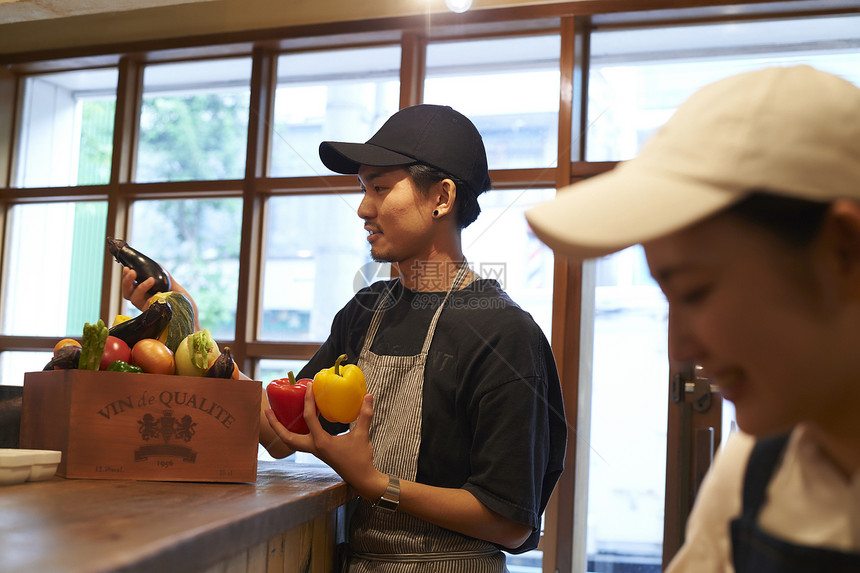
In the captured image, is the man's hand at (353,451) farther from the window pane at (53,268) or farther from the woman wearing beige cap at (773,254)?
the window pane at (53,268)

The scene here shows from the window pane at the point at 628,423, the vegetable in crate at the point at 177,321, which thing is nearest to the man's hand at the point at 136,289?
the vegetable in crate at the point at 177,321

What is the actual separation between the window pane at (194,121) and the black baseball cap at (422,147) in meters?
2.15

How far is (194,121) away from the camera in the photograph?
3.89 m

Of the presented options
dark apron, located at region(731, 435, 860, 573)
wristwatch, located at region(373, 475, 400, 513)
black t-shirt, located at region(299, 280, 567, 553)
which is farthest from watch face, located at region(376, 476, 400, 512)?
dark apron, located at region(731, 435, 860, 573)

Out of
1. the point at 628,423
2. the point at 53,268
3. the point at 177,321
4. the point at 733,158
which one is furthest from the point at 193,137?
the point at 733,158

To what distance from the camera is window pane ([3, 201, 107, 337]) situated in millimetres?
3982

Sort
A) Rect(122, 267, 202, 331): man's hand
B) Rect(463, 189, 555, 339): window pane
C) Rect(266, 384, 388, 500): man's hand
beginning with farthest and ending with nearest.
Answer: Rect(463, 189, 555, 339): window pane
Rect(122, 267, 202, 331): man's hand
Rect(266, 384, 388, 500): man's hand

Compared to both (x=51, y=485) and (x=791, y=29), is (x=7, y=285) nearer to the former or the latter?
(x=51, y=485)

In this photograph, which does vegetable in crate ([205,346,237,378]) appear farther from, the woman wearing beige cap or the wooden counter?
the woman wearing beige cap

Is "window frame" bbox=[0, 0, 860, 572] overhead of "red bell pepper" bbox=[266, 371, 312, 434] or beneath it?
overhead

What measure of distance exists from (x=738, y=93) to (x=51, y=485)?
3.54 feet

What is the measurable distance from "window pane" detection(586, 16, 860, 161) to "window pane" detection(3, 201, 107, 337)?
2691 millimetres

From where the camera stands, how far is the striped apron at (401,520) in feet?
4.80

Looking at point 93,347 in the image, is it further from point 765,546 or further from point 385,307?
point 765,546
